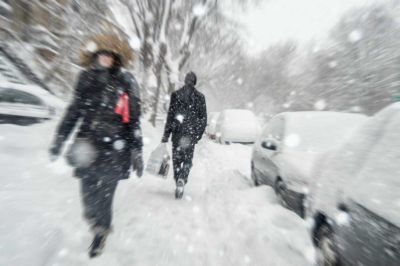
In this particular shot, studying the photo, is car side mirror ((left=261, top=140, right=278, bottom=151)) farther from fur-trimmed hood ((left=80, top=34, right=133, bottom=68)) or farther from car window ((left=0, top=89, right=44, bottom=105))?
car window ((left=0, top=89, right=44, bottom=105))

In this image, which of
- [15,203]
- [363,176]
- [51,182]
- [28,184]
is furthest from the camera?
[51,182]

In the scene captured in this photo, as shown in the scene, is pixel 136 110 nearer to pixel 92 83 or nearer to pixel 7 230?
pixel 92 83

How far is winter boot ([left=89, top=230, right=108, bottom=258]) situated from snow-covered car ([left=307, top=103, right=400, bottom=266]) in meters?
1.94

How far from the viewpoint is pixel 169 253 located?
2.51 m

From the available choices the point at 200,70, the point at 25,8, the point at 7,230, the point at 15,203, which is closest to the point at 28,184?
the point at 15,203

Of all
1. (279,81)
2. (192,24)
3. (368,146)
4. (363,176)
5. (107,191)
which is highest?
(279,81)

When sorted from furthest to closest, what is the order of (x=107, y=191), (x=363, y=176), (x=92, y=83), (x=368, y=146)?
1. (x=107, y=191)
2. (x=92, y=83)
3. (x=368, y=146)
4. (x=363, y=176)

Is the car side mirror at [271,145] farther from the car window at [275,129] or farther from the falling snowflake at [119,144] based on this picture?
the falling snowflake at [119,144]

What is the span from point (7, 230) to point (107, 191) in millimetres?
1002

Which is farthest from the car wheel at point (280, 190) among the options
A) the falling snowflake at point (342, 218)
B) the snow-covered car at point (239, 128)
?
the snow-covered car at point (239, 128)

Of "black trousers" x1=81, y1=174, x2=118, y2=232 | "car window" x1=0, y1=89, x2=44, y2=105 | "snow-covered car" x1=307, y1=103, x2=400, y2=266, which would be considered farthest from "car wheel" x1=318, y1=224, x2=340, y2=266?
"car window" x1=0, y1=89, x2=44, y2=105

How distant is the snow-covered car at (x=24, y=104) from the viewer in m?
5.86

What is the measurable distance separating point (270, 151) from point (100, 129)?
2.89 meters

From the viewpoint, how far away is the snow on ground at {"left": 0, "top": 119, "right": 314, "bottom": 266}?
2.35 metres
